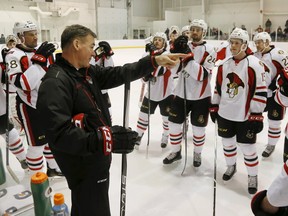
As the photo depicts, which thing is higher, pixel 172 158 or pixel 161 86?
pixel 161 86

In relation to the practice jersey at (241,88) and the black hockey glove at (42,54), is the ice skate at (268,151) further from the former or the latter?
the black hockey glove at (42,54)

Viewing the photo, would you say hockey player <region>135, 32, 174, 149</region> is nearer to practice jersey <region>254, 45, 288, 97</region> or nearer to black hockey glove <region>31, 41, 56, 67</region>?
practice jersey <region>254, 45, 288, 97</region>

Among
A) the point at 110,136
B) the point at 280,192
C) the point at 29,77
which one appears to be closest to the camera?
the point at 280,192

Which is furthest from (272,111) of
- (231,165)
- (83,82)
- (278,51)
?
(83,82)

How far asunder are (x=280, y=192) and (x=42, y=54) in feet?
7.26

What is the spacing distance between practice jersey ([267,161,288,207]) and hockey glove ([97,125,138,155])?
0.67 meters

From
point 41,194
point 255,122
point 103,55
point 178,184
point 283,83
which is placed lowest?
point 178,184

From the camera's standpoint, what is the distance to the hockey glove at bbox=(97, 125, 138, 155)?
146cm

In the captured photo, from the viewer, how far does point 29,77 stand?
8.64 feet

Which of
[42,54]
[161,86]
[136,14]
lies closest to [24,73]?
[42,54]

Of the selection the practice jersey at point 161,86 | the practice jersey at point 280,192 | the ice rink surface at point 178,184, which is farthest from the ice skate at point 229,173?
the practice jersey at point 280,192

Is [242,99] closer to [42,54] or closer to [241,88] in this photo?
[241,88]

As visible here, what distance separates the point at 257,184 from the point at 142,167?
123 centimetres

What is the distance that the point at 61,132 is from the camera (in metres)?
1.41
